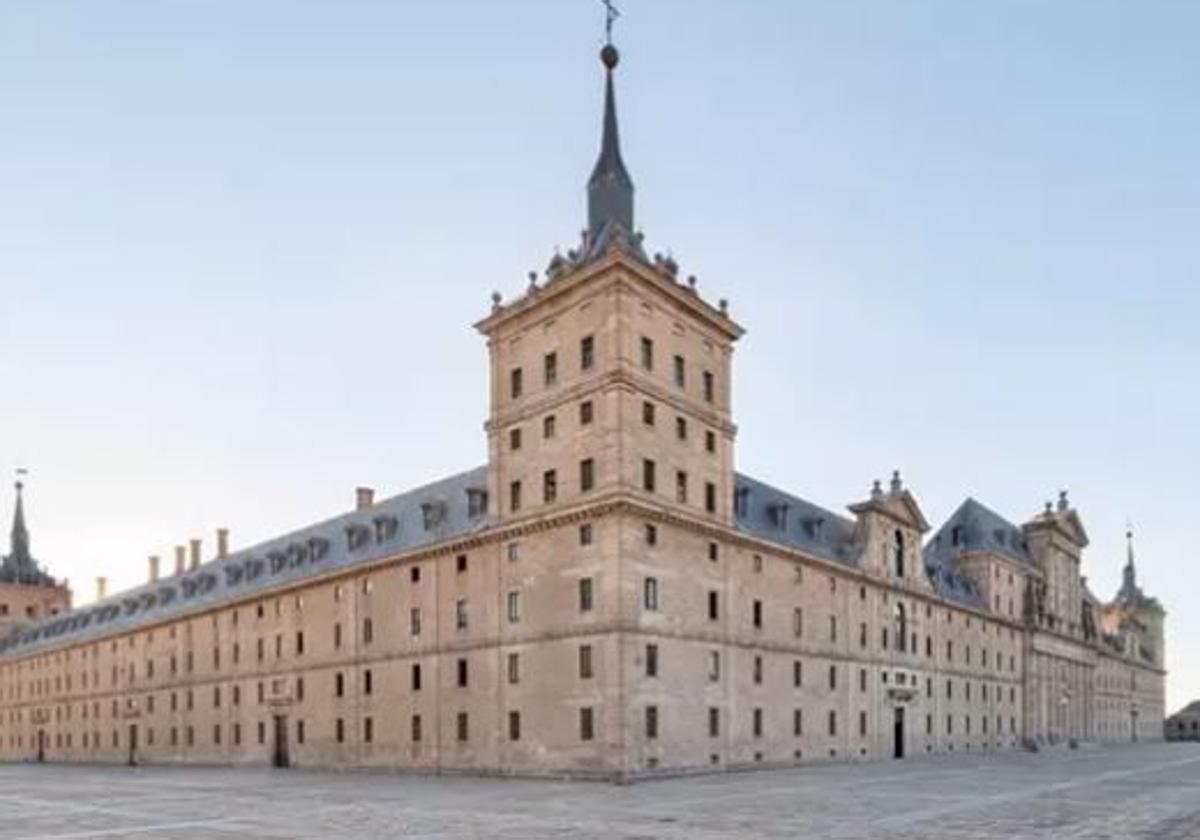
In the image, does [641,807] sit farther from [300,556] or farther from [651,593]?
[300,556]

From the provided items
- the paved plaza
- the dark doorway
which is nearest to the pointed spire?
the paved plaza

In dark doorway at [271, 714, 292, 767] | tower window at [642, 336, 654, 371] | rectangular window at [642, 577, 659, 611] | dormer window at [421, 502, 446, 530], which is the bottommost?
dark doorway at [271, 714, 292, 767]

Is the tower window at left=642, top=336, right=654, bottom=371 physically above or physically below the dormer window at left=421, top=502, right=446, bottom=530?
above

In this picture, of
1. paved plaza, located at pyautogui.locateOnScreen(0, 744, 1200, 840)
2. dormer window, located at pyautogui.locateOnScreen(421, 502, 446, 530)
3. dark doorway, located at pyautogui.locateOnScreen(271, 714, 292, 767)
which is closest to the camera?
paved plaza, located at pyautogui.locateOnScreen(0, 744, 1200, 840)

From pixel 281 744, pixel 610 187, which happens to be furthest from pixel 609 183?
pixel 281 744

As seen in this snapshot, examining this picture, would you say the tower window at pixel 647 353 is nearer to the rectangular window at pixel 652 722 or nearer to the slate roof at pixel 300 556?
the slate roof at pixel 300 556

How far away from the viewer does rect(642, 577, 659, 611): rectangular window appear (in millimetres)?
45875

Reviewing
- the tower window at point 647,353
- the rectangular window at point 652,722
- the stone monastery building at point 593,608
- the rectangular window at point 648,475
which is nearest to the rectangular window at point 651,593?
the stone monastery building at point 593,608

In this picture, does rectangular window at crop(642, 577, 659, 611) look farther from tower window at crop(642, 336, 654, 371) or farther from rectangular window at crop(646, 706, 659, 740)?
tower window at crop(642, 336, 654, 371)

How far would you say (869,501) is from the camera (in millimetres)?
69062

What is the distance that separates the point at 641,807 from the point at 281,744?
1629 inches

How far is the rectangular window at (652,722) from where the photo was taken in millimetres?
44969

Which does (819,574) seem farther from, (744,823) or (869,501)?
(744,823)

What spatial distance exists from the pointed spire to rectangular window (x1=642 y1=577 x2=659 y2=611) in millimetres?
16213
